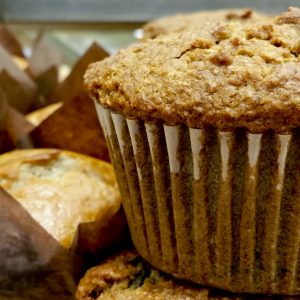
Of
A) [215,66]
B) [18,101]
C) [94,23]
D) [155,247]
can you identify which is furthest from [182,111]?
[94,23]

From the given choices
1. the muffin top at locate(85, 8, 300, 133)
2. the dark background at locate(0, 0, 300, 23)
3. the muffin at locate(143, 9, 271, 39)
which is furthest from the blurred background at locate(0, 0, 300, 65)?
the muffin top at locate(85, 8, 300, 133)

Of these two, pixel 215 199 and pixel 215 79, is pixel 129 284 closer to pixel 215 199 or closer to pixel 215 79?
pixel 215 199

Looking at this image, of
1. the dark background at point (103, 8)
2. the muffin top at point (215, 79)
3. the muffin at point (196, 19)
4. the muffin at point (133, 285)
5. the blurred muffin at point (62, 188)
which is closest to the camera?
the muffin top at point (215, 79)

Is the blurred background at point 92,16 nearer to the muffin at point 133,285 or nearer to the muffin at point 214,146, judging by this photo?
the muffin at point 214,146

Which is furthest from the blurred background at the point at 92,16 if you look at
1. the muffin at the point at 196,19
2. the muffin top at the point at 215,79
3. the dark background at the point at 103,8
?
the muffin top at the point at 215,79

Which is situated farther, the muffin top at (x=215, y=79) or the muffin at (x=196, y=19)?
the muffin at (x=196, y=19)

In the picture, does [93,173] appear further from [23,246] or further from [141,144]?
[141,144]
